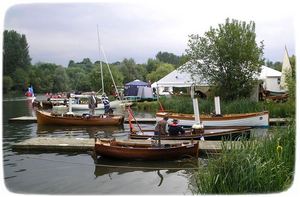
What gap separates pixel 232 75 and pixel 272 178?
18.0 meters

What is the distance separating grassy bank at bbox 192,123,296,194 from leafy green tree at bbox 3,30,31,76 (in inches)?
85.5

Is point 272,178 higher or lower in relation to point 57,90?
lower

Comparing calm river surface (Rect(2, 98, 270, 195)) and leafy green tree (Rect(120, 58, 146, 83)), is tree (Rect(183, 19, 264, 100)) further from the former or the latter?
leafy green tree (Rect(120, 58, 146, 83))

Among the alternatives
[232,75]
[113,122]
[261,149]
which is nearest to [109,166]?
[261,149]

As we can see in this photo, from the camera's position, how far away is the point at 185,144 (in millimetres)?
10000

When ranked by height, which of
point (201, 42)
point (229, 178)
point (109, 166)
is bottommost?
point (109, 166)

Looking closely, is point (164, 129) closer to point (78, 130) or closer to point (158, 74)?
point (78, 130)

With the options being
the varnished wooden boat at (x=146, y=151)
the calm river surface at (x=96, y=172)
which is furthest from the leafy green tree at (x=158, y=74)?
the varnished wooden boat at (x=146, y=151)

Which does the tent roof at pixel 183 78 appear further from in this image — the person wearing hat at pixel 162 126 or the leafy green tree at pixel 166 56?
the person wearing hat at pixel 162 126

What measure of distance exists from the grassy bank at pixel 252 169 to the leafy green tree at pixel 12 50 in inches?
85.5

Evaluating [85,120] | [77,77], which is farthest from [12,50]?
[85,120]

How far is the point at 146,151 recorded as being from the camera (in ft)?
31.7

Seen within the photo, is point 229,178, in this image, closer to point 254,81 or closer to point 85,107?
point 254,81

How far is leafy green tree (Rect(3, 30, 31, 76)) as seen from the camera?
2.78 m
